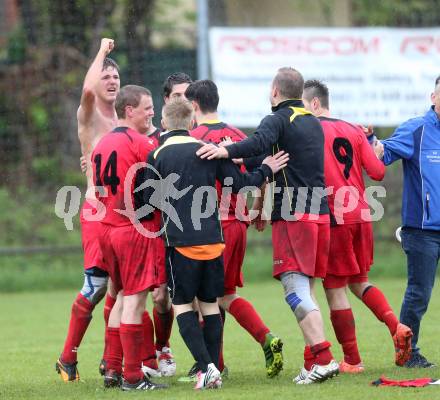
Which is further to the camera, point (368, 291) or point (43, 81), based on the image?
point (43, 81)

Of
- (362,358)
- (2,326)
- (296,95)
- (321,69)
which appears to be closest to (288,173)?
(296,95)

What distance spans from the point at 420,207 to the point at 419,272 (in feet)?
1.58

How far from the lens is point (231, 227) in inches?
292

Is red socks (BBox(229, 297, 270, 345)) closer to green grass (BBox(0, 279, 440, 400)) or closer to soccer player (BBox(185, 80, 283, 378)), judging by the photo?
soccer player (BBox(185, 80, 283, 378))

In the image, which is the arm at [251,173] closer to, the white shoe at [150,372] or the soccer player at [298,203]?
the soccer player at [298,203]

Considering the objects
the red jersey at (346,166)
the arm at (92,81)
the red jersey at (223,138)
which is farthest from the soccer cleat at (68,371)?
the red jersey at (346,166)

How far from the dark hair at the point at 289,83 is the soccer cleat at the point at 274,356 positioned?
5.47 ft

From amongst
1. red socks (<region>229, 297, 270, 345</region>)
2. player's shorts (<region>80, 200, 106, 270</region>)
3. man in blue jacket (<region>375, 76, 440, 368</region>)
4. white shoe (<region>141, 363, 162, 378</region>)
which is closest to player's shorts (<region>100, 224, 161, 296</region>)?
player's shorts (<region>80, 200, 106, 270</region>)

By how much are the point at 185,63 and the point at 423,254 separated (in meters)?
7.90

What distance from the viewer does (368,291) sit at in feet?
25.7

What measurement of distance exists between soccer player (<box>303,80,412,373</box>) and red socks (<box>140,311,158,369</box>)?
1321mm

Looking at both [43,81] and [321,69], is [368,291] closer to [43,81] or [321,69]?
[321,69]

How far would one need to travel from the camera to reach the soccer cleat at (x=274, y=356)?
7041 mm

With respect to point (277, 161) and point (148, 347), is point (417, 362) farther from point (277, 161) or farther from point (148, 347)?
point (148, 347)
